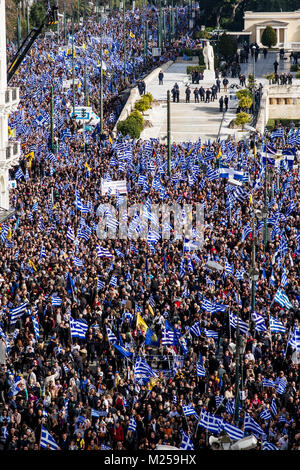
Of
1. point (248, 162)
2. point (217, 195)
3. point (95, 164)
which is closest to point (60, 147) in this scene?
point (95, 164)

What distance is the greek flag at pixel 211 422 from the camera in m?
23.4

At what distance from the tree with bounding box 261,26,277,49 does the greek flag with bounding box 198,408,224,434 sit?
6957 cm

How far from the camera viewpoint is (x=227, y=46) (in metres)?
85.0

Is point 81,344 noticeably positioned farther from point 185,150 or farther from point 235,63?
point 235,63

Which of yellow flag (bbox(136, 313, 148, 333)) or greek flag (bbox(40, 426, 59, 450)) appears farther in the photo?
yellow flag (bbox(136, 313, 148, 333))

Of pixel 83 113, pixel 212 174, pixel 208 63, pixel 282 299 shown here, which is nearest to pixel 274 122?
pixel 208 63

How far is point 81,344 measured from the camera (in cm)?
2973

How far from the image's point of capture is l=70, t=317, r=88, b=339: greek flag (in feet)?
94.7

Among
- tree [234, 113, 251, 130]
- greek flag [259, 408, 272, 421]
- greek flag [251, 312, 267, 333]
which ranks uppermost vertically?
tree [234, 113, 251, 130]

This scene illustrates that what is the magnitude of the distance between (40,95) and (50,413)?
4169cm

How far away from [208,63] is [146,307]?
165 ft

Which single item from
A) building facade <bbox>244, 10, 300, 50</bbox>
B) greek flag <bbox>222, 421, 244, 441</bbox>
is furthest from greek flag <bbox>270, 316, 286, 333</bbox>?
building facade <bbox>244, 10, 300, 50</bbox>

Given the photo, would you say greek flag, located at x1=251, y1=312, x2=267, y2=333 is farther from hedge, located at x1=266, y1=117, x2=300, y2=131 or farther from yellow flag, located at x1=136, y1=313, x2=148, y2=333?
hedge, located at x1=266, y1=117, x2=300, y2=131

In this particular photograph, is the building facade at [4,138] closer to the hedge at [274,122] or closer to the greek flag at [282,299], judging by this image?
the greek flag at [282,299]
